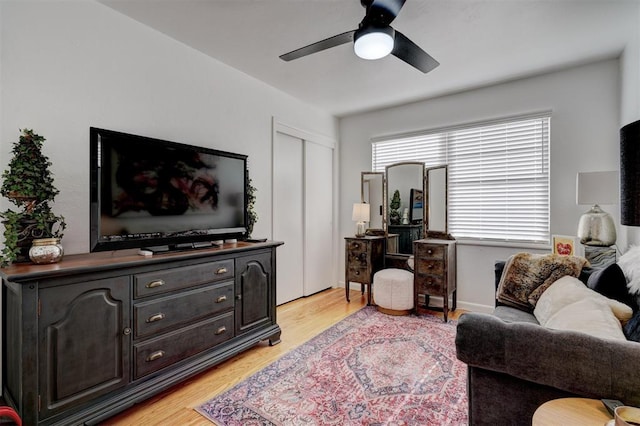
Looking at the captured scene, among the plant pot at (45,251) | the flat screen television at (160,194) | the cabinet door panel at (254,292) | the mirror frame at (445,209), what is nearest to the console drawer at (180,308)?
the cabinet door panel at (254,292)

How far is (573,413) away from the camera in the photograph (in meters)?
0.89

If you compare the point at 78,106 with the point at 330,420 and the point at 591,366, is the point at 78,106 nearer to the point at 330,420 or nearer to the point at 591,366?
the point at 330,420

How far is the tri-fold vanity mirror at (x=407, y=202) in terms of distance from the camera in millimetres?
3828

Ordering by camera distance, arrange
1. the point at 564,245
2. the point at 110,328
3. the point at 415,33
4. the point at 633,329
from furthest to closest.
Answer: the point at 564,245
the point at 415,33
the point at 110,328
the point at 633,329

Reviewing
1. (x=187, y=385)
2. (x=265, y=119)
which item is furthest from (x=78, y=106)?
(x=187, y=385)

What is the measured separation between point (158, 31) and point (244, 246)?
185cm

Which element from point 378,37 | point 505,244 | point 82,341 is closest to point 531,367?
point 378,37

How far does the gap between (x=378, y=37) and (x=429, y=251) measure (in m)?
2.34

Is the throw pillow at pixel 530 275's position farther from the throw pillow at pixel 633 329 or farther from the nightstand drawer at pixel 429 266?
the nightstand drawer at pixel 429 266

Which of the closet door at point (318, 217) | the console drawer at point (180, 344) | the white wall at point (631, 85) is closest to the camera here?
the console drawer at point (180, 344)

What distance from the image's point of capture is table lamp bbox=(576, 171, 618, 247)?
2520 mm

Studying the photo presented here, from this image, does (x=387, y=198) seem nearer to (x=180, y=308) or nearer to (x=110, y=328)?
(x=180, y=308)

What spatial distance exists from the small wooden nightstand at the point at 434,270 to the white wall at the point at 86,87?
2.36 meters

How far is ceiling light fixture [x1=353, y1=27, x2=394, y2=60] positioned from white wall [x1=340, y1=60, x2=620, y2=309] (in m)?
1.62
